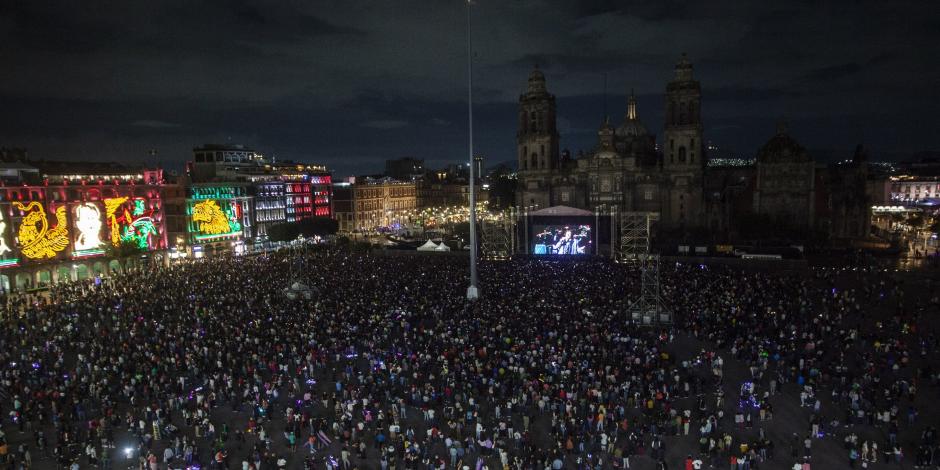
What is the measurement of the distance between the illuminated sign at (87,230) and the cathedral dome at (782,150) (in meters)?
71.3

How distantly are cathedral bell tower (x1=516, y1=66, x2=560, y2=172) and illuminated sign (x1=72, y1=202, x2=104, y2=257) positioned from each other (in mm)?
48066

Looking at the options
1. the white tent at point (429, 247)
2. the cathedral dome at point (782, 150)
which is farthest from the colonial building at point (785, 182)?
the white tent at point (429, 247)

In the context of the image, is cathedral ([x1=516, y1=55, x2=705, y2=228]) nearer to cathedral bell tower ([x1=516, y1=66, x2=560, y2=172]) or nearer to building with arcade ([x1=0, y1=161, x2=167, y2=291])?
cathedral bell tower ([x1=516, y1=66, x2=560, y2=172])

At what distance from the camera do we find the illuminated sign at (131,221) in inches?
2320

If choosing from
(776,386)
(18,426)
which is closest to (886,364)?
(776,386)

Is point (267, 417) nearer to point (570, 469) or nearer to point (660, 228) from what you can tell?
point (570, 469)

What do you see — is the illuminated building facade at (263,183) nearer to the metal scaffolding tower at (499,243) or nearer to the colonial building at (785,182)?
the metal scaffolding tower at (499,243)

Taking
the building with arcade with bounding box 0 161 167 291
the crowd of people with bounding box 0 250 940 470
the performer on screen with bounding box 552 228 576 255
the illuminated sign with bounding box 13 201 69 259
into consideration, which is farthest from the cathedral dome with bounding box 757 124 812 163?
the illuminated sign with bounding box 13 201 69 259

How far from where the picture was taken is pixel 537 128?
75.6 metres

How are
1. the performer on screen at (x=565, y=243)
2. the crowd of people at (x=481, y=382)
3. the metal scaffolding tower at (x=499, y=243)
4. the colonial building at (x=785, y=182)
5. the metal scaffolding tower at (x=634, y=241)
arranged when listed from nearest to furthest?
the crowd of people at (x=481, y=382) < the metal scaffolding tower at (x=634, y=241) < the performer on screen at (x=565, y=243) < the metal scaffolding tower at (x=499, y=243) < the colonial building at (x=785, y=182)

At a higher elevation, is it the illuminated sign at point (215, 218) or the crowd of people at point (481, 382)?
the illuminated sign at point (215, 218)

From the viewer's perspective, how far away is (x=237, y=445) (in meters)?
18.8

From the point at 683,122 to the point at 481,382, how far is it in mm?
56562

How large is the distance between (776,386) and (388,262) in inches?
1362
